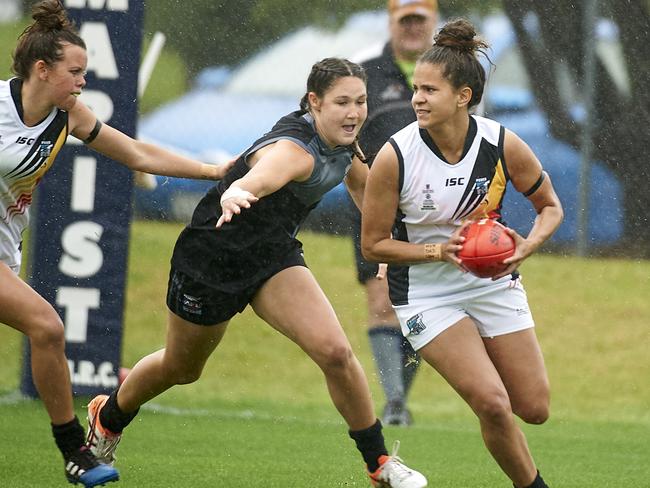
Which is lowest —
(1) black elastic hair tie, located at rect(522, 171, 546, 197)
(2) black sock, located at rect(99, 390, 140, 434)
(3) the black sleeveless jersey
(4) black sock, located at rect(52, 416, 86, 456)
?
(2) black sock, located at rect(99, 390, 140, 434)

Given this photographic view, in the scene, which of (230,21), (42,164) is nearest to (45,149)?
(42,164)

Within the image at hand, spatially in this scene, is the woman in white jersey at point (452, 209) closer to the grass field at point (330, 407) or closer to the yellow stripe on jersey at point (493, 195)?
the yellow stripe on jersey at point (493, 195)

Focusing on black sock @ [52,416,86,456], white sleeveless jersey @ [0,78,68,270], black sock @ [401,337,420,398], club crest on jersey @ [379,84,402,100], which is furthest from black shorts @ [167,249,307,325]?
club crest on jersey @ [379,84,402,100]

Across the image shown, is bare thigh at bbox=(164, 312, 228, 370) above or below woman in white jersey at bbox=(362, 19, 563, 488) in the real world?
below

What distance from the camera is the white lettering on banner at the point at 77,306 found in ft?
24.7

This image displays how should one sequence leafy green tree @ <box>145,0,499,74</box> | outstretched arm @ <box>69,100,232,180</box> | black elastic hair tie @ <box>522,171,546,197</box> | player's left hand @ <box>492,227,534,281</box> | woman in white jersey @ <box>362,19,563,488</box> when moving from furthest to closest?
leafy green tree @ <box>145,0,499,74</box>
outstretched arm @ <box>69,100,232,180</box>
black elastic hair tie @ <box>522,171,546,197</box>
woman in white jersey @ <box>362,19,563,488</box>
player's left hand @ <box>492,227,534,281</box>

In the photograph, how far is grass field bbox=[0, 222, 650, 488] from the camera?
6.03m

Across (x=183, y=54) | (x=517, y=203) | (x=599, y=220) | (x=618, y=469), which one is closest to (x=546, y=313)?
(x=599, y=220)

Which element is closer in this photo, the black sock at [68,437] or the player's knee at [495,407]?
the player's knee at [495,407]

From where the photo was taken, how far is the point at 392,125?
7.57 meters

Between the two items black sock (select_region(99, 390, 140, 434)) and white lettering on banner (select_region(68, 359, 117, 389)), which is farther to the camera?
white lettering on banner (select_region(68, 359, 117, 389))

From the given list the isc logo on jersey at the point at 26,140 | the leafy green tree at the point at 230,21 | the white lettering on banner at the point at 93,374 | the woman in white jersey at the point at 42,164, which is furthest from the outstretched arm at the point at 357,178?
the leafy green tree at the point at 230,21

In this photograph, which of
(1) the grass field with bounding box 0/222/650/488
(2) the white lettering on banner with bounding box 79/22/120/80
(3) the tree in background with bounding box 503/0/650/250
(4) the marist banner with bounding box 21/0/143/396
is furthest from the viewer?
(3) the tree in background with bounding box 503/0/650/250

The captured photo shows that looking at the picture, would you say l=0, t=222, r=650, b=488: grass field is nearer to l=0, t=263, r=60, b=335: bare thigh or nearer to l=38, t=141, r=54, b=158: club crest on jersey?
l=0, t=263, r=60, b=335: bare thigh
